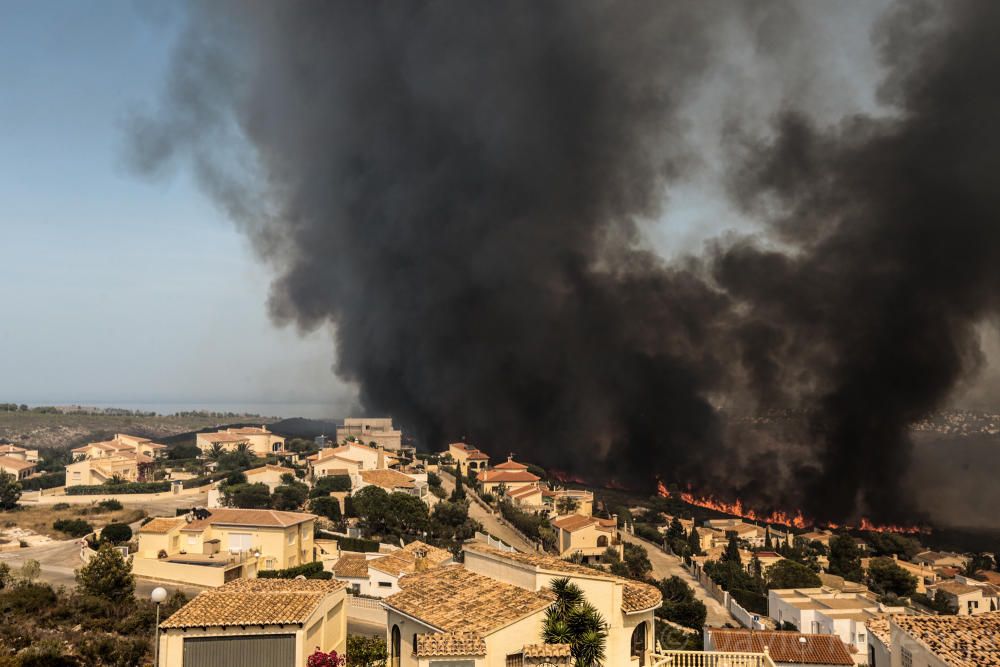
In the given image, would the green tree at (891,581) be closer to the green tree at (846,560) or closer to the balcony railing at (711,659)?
the green tree at (846,560)

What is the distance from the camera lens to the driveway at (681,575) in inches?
971

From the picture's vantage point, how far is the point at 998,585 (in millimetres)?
32781

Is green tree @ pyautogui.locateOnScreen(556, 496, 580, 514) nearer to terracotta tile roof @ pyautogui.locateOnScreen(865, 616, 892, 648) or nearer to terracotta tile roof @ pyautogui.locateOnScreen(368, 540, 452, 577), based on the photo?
terracotta tile roof @ pyautogui.locateOnScreen(368, 540, 452, 577)

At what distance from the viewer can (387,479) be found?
3925 centimetres

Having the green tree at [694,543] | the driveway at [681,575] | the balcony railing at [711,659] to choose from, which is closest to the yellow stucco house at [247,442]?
the driveway at [681,575]

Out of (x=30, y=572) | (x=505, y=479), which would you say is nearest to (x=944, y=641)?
(x=30, y=572)

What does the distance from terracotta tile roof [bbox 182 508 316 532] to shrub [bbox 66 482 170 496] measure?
1752cm

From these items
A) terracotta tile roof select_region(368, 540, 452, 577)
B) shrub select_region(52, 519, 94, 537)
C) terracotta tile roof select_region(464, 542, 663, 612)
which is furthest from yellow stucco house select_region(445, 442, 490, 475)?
terracotta tile roof select_region(464, 542, 663, 612)

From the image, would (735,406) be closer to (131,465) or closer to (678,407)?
(678,407)

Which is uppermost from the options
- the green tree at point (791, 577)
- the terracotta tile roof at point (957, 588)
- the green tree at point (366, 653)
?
the green tree at point (791, 577)

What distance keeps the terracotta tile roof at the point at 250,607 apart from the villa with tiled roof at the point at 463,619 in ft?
6.57

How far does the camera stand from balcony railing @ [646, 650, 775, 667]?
9.95 metres

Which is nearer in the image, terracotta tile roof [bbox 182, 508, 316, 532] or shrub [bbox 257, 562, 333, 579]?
shrub [bbox 257, 562, 333, 579]

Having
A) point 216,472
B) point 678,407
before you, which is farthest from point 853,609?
point 216,472
